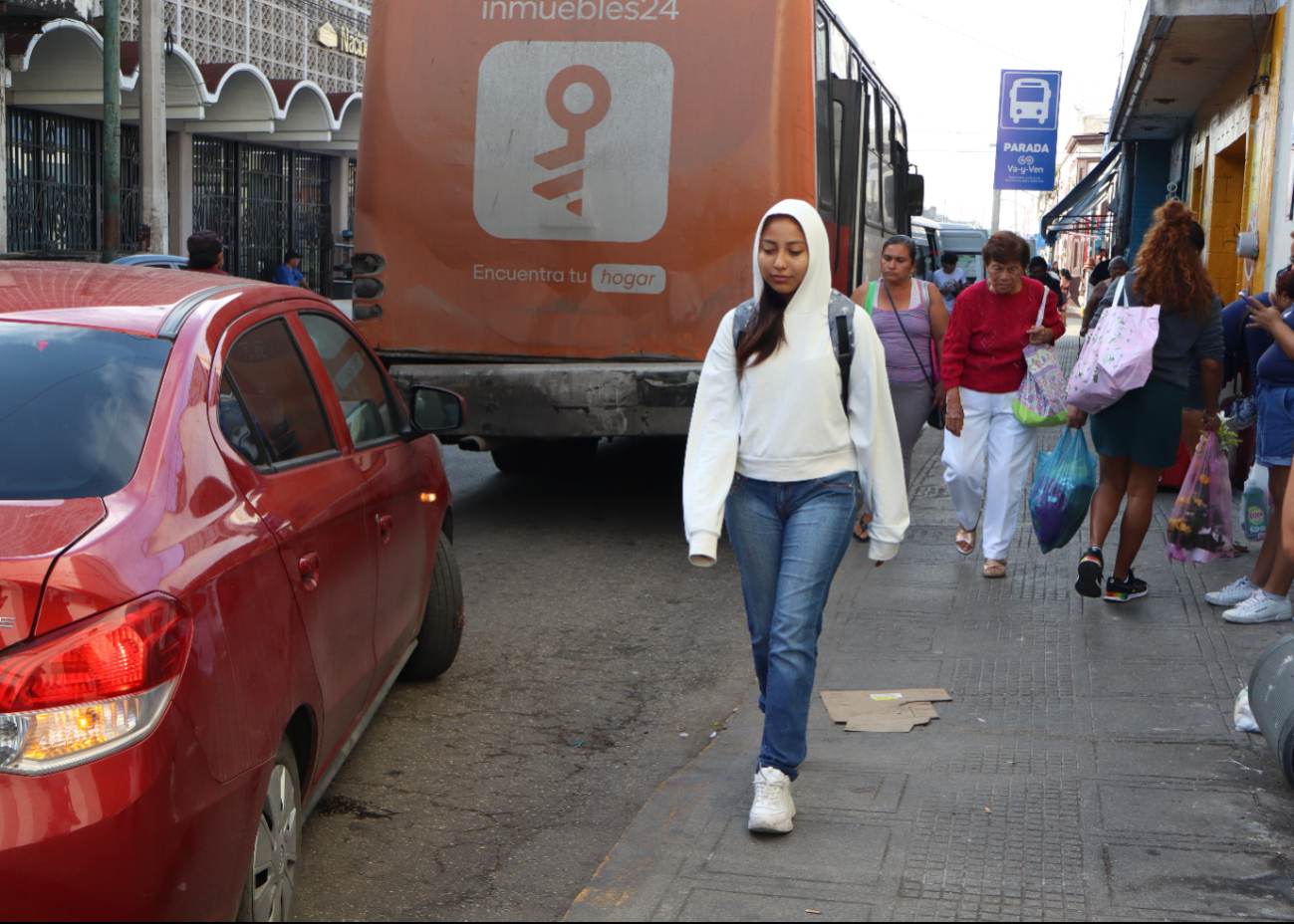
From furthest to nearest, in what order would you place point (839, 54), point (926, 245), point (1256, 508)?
point (926, 245), point (839, 54), point (1256, 508)

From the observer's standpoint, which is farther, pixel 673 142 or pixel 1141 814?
pixel 673 142

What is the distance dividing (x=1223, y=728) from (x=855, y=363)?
1936 mm

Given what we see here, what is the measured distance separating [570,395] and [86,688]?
206 inches

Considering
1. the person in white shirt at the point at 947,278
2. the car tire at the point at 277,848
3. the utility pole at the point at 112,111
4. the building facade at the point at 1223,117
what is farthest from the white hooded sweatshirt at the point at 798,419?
the person in white shirt at the point at 947,278

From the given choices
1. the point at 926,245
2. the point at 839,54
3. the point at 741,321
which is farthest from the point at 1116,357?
the point at 926,245

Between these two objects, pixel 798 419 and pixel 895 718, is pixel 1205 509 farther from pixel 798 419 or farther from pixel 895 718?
pixel 798 419

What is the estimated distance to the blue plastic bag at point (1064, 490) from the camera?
629cm

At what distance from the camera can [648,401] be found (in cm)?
734

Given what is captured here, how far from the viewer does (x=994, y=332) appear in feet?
22.1

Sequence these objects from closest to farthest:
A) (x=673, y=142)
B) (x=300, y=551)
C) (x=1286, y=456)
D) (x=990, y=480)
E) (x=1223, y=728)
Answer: (x=300, y=551)
(x=1223, y=728)
(x=1286, y=456)
(x=990, y=480)
(x=673, y=142)

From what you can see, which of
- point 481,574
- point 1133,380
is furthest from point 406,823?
point 1133,380

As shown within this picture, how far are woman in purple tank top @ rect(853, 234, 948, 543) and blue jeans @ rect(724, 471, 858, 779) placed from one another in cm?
364

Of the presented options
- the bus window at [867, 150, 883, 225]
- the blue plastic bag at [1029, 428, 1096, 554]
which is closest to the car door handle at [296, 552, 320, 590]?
the blue plastic bag at [1029, 428, 1096, 554]

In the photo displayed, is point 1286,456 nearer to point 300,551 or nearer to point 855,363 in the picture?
point 855,363
